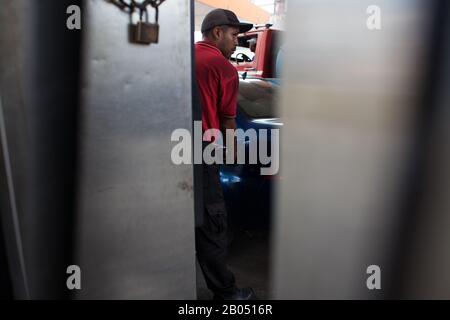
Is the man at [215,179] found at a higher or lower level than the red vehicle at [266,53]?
lower

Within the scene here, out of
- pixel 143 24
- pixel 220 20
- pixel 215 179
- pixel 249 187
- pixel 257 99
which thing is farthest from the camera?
pixel 257 99

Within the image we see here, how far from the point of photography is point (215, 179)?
7.82ft

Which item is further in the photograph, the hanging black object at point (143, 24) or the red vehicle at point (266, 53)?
the red vehicle at point (266, 53)

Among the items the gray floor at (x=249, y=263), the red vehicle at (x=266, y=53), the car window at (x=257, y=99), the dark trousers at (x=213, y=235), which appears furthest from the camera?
the red vehicle at (x=266, y=53)

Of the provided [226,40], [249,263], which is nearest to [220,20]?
[226,40]

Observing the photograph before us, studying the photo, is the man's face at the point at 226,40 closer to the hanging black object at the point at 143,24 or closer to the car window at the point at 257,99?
the car window at the point at 257,99

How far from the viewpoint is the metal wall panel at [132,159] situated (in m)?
1.44

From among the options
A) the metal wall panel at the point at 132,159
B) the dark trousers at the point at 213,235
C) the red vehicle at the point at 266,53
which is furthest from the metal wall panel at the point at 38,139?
the red vehicle at the point at 266,53

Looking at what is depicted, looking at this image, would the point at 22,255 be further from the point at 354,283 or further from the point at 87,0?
the point at 354,283

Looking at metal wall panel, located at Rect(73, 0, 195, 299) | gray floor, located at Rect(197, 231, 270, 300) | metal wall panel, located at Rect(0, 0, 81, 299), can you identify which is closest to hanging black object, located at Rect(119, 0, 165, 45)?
metal wall panel, located at Rect(73, 0, 195, 299)

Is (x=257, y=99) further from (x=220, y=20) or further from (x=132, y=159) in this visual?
(x=132, y=159)

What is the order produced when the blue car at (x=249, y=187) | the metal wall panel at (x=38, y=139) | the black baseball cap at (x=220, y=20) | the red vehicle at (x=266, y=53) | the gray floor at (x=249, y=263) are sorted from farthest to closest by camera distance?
the red vehicle at (x=266, y=53) → the blue car at (x=249, y=187) → the gray floor at (x=249, y=263) → the black baseball cap at (x=220, y=20) → the metal wall panel at (x=38, y=139)

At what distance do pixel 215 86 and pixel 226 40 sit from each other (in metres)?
0.43
